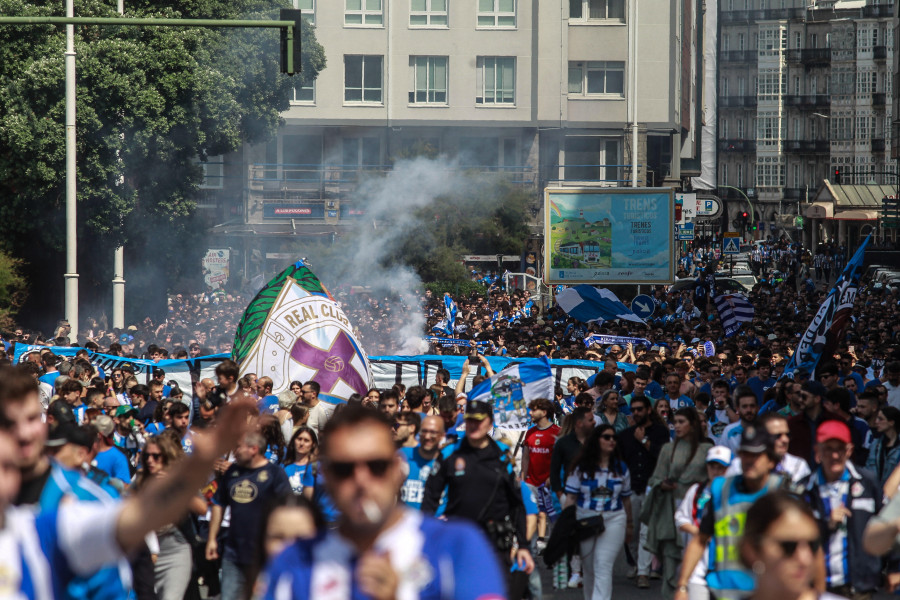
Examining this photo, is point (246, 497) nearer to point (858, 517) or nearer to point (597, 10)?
point (858, 517)

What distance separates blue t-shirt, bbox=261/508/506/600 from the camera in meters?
2.60

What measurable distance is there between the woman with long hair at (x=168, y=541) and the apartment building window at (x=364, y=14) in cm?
4379

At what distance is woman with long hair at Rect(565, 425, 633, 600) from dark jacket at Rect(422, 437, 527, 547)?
160 cm

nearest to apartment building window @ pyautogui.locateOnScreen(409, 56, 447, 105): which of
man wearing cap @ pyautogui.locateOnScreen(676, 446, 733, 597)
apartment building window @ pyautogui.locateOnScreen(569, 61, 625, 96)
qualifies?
apartment building window @ pyautogui.locateOnScreen(569, 61, 625, 96)

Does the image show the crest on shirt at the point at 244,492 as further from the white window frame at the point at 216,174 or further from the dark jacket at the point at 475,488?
the white window frame at the point at 216,174

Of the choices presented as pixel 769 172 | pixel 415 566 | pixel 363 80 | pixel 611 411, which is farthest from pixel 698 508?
pixel 769 172

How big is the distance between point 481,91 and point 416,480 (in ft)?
140

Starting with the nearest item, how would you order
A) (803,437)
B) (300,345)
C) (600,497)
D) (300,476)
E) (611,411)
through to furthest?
(300,476)
(600,497)
(803,437)
(611,411)
(300,345)

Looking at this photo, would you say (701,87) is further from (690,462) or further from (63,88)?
(690,462)

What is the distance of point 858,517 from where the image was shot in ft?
21.3

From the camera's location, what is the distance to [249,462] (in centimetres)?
732

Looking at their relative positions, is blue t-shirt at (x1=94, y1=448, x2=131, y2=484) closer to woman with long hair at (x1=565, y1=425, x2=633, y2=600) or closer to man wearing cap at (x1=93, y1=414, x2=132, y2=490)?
man wearing cap at (x1=93, y1=414, x2=132, y2=490)

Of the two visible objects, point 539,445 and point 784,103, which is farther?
point 784,103

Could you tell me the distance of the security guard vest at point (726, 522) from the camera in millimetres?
5648
